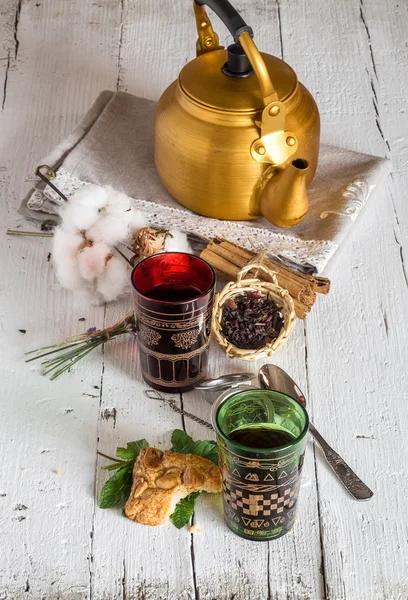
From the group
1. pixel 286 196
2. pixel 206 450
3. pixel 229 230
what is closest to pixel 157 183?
pixel 229 230

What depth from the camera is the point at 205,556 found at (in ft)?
2.75

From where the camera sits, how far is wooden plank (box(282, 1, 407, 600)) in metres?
0.84

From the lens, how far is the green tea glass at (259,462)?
762 millimetres

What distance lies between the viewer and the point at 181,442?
917 mm

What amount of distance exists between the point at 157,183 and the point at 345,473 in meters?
0.58

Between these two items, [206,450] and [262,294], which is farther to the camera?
[262,294]

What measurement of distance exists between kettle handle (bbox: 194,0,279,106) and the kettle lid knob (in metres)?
0.02

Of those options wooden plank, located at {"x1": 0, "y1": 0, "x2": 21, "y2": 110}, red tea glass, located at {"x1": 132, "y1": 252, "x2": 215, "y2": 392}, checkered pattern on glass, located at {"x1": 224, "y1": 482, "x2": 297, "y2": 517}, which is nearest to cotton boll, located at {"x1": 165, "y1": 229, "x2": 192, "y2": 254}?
red tea glass, located at {"x1": 132, "y1": 252, "x2": 215, "y2": 392}

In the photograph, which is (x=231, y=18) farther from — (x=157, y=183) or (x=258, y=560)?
(x=258, y=560)

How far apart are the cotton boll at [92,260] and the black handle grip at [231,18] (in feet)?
1.04

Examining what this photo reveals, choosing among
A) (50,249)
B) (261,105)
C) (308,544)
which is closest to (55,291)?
(50,249)

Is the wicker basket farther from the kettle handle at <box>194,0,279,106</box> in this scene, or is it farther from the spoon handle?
the kettle handle at <box>194,0,279,106</box>

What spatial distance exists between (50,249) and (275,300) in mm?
344

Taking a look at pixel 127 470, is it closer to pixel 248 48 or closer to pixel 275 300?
pixel 275 300
